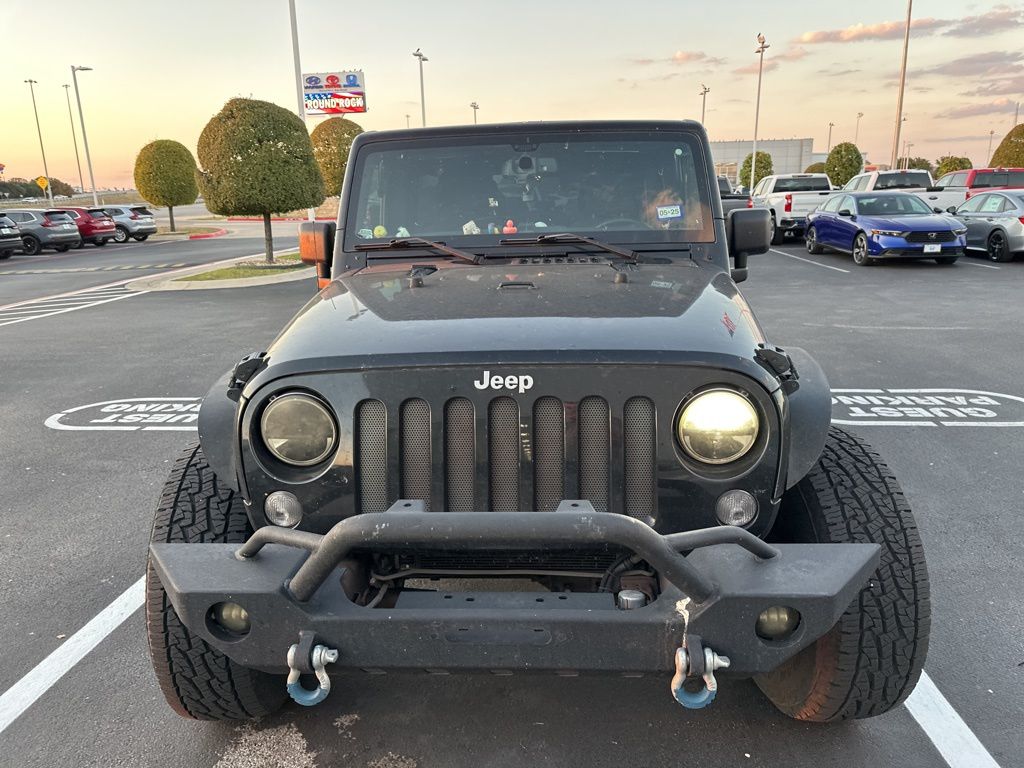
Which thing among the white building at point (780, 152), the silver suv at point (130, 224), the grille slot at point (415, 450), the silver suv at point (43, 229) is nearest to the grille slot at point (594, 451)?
the grille slot at point (415, 450)

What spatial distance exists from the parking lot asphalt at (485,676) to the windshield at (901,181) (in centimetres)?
1361

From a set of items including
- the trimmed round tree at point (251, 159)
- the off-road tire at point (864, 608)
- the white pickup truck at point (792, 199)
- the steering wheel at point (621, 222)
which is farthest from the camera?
the white pickup truck at point (792, 199)

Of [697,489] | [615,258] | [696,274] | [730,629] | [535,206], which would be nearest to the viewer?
[730,629]

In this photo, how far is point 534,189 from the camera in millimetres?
3395

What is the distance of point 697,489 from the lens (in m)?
1.99

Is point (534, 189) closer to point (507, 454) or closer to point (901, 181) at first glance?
point (507, 454)

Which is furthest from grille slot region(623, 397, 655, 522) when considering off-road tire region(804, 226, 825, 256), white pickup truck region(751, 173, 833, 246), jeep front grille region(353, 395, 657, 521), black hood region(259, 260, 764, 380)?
white pickup truck region(751, 173, 833, 246)

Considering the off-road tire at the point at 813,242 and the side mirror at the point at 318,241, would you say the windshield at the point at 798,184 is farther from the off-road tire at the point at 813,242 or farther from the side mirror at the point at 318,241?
the side mirror at the point at 318,241

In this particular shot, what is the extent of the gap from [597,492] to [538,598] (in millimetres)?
345

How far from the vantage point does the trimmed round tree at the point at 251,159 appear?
1596 cm

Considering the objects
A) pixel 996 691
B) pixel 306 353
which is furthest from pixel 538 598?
pixel 996 691

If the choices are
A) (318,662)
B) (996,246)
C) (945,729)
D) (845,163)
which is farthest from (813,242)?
(845,163)

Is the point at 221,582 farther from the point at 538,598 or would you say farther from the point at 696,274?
the point at 696,274

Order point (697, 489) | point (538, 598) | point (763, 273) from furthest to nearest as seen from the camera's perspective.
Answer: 1. point (763, 273)
2. point (697, 489)
3. point (538, 598)
